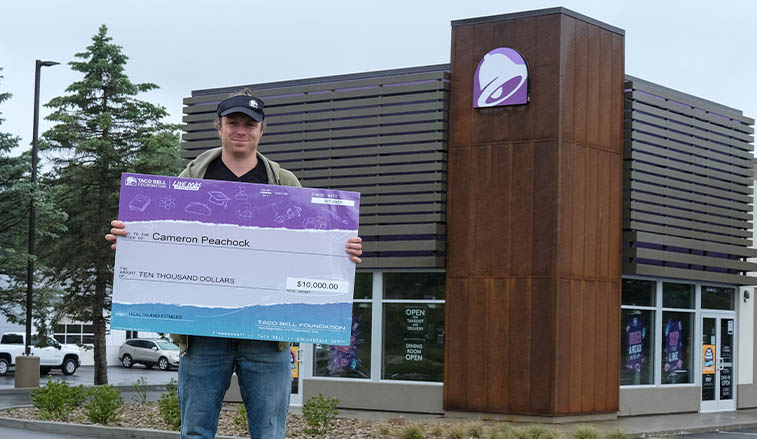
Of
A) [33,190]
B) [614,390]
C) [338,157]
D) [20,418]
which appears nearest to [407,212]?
[338,157]

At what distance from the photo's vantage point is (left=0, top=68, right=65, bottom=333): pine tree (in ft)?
93.4

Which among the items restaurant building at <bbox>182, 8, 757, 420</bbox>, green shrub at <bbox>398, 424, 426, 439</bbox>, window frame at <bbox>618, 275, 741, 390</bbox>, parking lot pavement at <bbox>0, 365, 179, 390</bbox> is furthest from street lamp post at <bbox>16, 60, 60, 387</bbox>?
green shrub at <bbox>398, 424, 426, 439</bbox>

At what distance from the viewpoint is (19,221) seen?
98.4 ft

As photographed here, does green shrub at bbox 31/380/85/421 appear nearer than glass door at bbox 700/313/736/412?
Yes

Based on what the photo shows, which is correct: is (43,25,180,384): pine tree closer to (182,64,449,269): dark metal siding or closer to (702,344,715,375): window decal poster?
(182,64,449,269): dark metal siding

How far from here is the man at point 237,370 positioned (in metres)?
5.07

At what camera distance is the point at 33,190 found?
92.9ft

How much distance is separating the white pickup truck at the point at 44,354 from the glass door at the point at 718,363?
75.7 ft

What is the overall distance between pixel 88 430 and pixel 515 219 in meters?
8.51

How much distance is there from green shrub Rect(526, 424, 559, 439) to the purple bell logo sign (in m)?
7.49

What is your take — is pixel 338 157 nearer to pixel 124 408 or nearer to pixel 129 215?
pixel 124 408

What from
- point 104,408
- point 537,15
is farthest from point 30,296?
point 537,15

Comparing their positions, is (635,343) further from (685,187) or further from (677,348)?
(685,187)

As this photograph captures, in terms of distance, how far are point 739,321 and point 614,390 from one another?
5.96 metres
